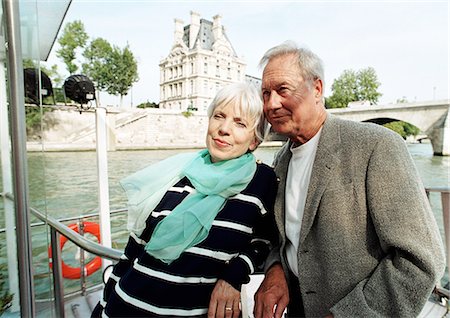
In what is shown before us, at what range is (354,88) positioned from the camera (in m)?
29.3

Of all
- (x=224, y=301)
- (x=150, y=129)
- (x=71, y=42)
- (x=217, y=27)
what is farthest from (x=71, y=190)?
(x=217, y=27)

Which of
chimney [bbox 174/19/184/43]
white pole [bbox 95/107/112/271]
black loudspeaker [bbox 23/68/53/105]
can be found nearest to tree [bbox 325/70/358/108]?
chimney [bbox 174/19/184/43]

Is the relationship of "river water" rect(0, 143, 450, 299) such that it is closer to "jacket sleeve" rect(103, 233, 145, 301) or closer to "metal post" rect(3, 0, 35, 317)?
"metal post" rect(3, 0, 35, 317)

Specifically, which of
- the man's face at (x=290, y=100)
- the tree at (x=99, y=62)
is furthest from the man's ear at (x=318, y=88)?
the tree at (x=99, y=62)

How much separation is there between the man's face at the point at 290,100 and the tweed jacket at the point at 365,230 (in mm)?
49

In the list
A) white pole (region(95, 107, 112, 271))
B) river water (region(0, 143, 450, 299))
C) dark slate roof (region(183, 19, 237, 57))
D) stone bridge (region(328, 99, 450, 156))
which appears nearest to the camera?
river water (region(0, 143, 450, 299))

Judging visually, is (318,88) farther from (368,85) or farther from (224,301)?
(368,85)

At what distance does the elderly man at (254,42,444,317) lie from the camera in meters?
0.69

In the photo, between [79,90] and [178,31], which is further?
[178,31]

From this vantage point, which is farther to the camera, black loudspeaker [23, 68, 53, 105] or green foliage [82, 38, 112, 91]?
green foliage [82, 38, 112, 91]

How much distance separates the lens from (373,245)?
30.3 inches

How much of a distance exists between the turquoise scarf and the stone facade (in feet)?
115

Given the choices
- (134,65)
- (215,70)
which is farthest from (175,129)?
(215,70)

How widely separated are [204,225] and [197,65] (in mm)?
37211
